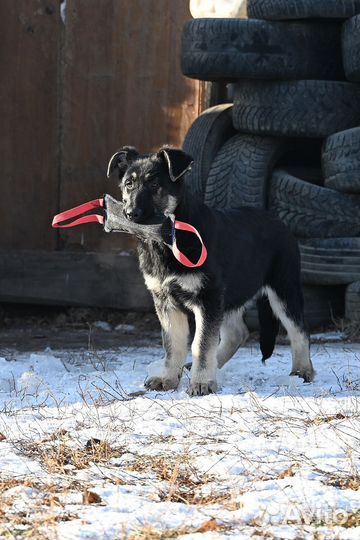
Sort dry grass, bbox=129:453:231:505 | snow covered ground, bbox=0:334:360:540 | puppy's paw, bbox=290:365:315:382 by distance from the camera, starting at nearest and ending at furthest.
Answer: snow covered ground, bbox=0:334:360:540
dry grass, bbox=129:453:231:505
puppy's paw, bbox=290:365:315:382

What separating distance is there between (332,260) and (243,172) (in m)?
1.07

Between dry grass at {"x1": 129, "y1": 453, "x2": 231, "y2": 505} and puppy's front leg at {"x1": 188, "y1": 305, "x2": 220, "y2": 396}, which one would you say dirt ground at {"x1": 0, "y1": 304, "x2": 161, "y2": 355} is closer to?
puppy's front leg at {"x1": 188, "y1": 305, "x2": 220, "y2": 396}

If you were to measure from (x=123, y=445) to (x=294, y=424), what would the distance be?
0.87 m

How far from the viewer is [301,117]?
31.3ft

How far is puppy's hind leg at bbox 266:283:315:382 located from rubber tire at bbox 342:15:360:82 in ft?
8.74

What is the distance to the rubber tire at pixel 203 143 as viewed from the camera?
10008 millimetres

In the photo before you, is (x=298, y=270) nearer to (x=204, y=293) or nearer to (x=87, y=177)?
(x=204, y=293)

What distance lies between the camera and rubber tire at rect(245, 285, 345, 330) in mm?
9719

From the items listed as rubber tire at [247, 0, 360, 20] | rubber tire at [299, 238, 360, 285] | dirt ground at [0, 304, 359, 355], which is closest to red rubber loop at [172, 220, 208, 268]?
dirt ground at [0, 304, 359, 355]

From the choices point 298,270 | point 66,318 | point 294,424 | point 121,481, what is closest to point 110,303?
point 66,318

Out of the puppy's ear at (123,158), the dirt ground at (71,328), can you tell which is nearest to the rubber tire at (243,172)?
the dirt ground at (71,328)

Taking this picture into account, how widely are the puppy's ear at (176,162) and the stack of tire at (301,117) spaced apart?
3.00 metres

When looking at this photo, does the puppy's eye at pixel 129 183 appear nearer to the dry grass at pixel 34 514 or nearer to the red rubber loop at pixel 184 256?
the red rubber loop at pixel 184 256

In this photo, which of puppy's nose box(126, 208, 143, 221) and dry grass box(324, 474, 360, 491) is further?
puppy's nose box(126, 208, 143, 221)
